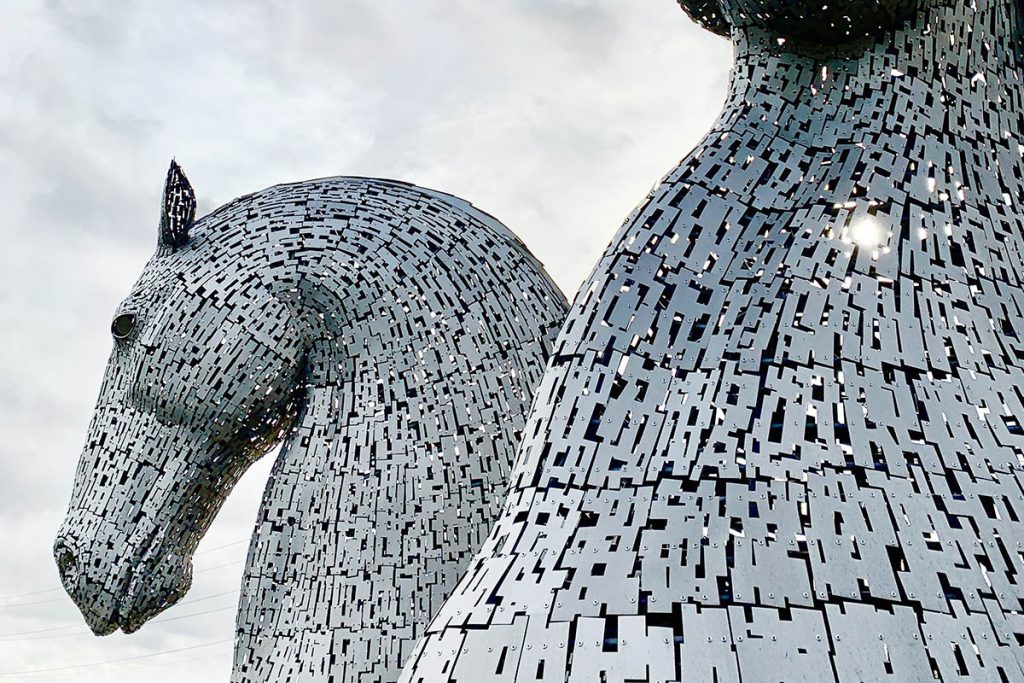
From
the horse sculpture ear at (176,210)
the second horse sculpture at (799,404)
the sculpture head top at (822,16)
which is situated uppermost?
the horse sculpture ear at (176,210)

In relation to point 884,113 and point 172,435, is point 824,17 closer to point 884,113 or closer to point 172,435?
point 884,113

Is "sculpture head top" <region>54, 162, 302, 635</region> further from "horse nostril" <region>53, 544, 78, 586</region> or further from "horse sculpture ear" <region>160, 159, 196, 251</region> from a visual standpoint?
"horse sculpture ear" <region>160, 159, 196, 251</region>

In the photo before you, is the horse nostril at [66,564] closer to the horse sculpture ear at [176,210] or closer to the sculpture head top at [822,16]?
the horse sculpture ear at [176,210]

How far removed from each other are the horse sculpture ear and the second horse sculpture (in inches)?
52.2

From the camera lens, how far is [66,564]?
7.24 feet

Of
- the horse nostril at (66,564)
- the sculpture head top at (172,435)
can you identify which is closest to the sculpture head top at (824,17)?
the sculpture head top at (172,435)

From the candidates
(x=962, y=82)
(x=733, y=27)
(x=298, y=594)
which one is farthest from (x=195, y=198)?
(x=962, y=82)

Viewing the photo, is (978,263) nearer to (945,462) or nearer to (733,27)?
(945,462)

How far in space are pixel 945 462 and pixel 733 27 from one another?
57 cm

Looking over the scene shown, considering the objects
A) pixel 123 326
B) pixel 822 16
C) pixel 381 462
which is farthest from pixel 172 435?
pixel 822 16

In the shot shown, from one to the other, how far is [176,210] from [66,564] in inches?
27.7

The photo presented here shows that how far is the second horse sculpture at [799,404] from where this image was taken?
3.17 ft

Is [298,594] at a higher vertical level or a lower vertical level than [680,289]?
lower

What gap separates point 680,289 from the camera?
1.20 m
